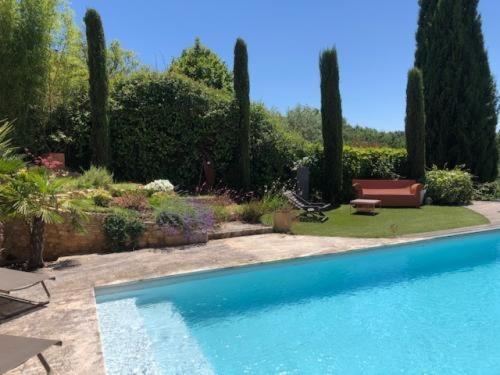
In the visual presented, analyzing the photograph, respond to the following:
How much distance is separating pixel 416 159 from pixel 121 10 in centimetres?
1231

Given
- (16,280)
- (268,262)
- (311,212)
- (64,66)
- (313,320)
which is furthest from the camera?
(64,66)

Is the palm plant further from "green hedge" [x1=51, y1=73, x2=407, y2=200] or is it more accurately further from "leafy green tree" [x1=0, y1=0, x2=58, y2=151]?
"green hedge" [x1=51, y1=73, x2=407, y2=200]

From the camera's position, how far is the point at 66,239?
792 cm

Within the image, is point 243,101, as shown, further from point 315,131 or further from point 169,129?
point 315,131

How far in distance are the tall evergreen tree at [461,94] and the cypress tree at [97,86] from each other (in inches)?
576

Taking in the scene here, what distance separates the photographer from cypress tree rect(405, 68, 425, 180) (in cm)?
1625

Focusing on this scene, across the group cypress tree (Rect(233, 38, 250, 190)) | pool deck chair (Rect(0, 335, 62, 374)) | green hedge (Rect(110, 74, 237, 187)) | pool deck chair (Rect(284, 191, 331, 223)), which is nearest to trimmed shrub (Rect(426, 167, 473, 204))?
pool deck chair (Rect(284, 191, 331, 223))

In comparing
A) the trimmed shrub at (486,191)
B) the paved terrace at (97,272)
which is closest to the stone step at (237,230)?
the paved terrace at (97,272)

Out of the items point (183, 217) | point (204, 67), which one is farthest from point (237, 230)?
point (204, 67)

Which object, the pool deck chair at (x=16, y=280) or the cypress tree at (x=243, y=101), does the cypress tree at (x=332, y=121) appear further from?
the pool deck chair at (x=16, y=280)

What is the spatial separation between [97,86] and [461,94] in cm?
1579

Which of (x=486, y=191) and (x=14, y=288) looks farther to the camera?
(x=486, y=191)

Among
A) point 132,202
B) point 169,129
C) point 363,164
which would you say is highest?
point 169,129

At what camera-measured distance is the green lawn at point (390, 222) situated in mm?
9969
